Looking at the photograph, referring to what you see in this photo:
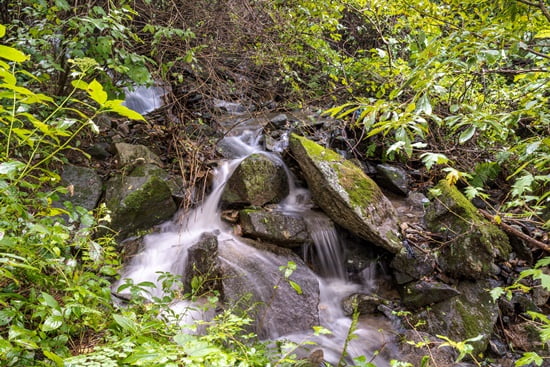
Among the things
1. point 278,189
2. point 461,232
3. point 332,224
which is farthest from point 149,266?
point 461,232

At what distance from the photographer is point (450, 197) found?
4.41m

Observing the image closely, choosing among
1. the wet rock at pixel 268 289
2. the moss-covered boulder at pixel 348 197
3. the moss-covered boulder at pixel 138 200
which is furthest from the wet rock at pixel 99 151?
the moss-covered boulder at pixel 348 197

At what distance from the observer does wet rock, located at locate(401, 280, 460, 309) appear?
154 inches

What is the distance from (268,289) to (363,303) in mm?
1354

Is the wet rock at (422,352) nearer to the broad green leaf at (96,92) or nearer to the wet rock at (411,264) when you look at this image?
the wet rock at (411,264)

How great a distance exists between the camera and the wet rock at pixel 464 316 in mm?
3658

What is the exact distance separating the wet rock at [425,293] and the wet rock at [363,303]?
0.30m

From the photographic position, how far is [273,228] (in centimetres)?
433

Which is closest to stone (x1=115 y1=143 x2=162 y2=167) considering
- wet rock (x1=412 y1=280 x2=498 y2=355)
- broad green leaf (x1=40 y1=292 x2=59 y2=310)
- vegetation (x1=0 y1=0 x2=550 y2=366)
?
vegetation (x1=0 y1=0 x2=550 y2=366)

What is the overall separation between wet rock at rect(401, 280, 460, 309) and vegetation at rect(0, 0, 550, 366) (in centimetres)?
114

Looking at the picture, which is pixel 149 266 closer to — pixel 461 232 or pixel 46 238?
pixel 46 238

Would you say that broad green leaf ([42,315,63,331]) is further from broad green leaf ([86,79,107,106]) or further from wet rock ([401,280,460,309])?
wet rock ([401,280,460,309])

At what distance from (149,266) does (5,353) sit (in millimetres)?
2855

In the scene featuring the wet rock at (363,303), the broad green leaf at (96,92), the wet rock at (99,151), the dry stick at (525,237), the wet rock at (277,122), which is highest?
the broad green leaf at (96,92)
